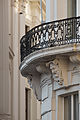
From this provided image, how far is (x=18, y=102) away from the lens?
162 feet

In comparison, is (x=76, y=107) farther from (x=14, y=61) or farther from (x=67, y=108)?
(x=14, y=61)

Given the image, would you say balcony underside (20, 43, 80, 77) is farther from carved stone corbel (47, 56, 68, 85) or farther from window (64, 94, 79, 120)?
window (64, 94, 79, 120)

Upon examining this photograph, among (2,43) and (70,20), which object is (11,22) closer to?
(2,43)

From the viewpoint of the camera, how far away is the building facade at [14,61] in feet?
152

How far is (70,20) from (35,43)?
1.71 metres

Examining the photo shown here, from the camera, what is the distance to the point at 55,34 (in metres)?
31.3

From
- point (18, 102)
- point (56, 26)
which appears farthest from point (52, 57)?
point (18, 102)

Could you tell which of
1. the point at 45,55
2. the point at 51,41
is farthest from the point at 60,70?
the point at 51,41

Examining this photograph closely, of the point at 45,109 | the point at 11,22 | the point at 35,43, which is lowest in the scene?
the point at 45,109

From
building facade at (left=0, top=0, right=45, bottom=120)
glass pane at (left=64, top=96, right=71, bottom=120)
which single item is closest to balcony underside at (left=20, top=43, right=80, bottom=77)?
glass pane at (left=64, top=96, right=71, bottom=120)

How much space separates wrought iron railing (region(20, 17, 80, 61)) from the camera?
30.7 meters

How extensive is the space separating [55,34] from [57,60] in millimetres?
959

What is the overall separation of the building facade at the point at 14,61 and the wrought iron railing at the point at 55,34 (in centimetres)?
1323

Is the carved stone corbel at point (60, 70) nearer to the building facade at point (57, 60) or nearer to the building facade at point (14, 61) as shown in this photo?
the building facade at point (57, 60)
